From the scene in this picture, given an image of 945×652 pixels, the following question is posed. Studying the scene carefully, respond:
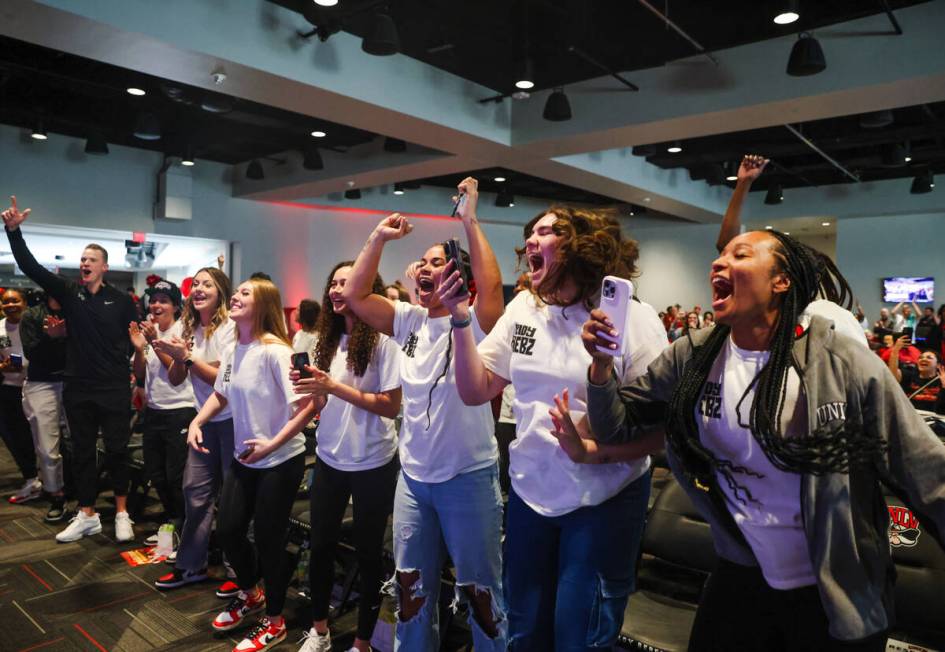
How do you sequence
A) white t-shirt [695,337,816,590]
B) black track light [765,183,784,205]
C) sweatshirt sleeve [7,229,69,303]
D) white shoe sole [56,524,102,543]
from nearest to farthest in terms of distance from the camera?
white t-shirt [695,337,816,590], sweatshirt sleeve [7,229,69,303], white shoe sole [56,524,102,543], black track light [765,183,784,205]

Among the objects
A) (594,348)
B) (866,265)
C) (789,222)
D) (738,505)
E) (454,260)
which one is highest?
(789,222)

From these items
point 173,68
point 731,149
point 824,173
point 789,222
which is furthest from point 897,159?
point 173,68

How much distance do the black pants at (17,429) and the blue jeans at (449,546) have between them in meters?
4.37

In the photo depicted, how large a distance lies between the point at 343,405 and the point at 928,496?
1.90m

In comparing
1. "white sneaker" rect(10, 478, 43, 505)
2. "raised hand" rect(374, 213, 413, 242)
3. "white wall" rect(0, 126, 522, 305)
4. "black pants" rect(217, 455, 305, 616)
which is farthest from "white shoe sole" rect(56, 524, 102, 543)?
"white wall" rect(0, 126, 522, 305)

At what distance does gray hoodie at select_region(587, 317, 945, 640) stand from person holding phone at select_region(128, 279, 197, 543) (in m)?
3.41

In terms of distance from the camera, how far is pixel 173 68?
5.14 meters

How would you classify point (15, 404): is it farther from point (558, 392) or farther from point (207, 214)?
point (207, 214)

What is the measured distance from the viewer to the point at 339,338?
8.77 ft

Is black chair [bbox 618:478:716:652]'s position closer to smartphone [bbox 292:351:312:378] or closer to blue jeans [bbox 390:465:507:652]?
blue jeans [bbox 390:465:507:652]

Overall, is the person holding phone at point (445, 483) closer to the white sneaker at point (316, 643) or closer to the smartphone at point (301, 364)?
the smartphone at point (301, 364)

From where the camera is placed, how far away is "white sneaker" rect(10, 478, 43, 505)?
5.00m

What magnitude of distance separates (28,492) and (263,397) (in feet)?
11.9

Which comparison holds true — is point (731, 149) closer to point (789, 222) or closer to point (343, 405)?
point (789, 222)
